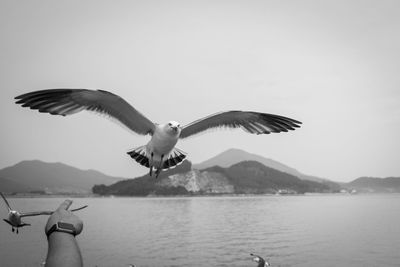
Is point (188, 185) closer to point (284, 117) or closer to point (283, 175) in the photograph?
point (283, 175)

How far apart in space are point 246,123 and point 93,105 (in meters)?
2.29

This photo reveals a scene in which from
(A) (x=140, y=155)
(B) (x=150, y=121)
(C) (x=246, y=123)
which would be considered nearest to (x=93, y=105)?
(B) (x=150, y=121)

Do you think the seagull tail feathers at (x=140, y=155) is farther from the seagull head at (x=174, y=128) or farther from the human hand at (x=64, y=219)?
the human hand at (x=64, y=219)

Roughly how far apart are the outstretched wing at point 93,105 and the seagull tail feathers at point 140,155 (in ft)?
1.25

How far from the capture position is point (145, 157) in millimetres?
4934

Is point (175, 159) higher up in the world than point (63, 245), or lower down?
higher up

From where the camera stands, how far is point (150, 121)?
5371mm

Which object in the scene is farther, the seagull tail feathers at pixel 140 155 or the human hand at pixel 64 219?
the seagull tail feathers at pixel 140 155

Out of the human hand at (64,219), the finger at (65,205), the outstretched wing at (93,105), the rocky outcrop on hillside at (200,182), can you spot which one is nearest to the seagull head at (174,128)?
the outstretched wing at (93,105)

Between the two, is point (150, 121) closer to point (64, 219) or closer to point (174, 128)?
point (174, 128)

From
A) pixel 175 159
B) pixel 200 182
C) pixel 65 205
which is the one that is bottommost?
pixel 65 205

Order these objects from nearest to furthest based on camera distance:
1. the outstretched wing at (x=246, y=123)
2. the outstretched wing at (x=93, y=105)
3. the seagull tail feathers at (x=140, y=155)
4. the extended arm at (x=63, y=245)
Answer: the extended arm at (x=63, y=245) → the outstretched wing at (x=93, y=105) → the seagull tail feathers at (x=140, y=155) → the outstretched wing at (x=246, y=123)

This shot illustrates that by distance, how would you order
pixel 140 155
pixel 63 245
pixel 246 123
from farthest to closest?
1. pixel 246 123
2. pixel 140 155
3. pixel 63 245

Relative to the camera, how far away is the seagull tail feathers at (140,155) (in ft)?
15.7
